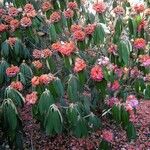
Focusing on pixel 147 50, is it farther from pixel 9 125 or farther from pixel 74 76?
pixel 9 125

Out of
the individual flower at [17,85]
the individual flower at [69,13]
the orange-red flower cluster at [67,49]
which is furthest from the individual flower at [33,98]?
the individual flower at [69,13]

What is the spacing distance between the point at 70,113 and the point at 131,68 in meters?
0.93

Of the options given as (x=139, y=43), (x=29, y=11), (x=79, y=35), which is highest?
(x=29, y=11)

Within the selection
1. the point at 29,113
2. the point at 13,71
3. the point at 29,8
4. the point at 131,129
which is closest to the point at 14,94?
the point at 13,71

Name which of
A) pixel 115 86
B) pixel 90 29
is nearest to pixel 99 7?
pixel 90 29

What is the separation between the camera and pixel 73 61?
297 cm

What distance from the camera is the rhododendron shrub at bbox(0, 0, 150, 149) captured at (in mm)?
2928

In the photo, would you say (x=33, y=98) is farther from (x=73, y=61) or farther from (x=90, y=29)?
(x=90, y=29)

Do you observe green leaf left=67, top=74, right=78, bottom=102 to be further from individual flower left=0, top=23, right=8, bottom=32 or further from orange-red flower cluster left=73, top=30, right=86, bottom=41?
individual flower left=0, top=23, right=8, bottom=32

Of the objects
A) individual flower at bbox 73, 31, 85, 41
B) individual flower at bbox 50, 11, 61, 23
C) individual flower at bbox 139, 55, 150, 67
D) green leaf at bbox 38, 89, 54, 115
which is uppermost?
individual flower at bbox 50, 11, 61, 23

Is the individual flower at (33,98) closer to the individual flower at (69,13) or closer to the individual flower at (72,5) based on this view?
the individual flower at (69,13)

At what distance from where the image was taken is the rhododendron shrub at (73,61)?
9.61ft

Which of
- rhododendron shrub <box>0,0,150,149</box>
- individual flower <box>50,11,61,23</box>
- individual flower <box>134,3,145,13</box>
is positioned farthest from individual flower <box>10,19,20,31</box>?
individual flower <box>134,3,145,13</box>

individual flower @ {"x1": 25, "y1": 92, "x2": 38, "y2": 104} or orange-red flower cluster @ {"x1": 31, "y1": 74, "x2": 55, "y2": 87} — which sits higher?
orange-red flower cluster @ {"x1": 31, "y1": 74, "x2": 55, "y2": 87}
